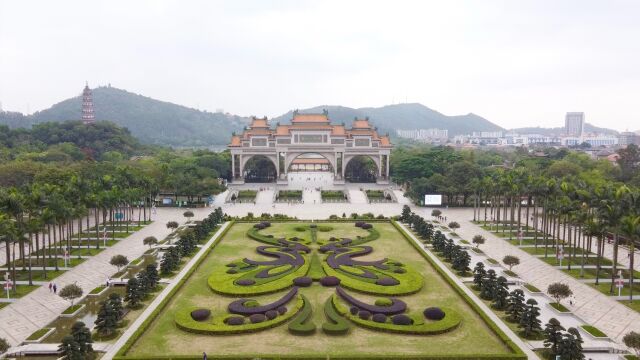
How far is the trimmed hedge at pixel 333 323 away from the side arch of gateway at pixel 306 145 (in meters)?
56.0

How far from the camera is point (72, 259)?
37094 mm

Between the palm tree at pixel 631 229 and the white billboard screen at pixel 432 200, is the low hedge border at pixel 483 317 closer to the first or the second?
the palm tree at pixel 631 229

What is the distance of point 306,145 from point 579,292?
57.0m

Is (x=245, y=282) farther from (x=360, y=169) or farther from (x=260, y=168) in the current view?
(x=360, y=169)

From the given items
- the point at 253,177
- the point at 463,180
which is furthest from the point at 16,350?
the point at 253,177

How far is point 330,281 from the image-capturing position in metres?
30.8

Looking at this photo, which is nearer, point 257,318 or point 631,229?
point 257,318

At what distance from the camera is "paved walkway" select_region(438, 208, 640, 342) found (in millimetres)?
25375

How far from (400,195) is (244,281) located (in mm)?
44383

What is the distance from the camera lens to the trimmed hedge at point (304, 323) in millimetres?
23594

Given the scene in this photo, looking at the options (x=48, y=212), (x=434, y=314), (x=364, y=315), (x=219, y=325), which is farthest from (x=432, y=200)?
(x=48, y=212)

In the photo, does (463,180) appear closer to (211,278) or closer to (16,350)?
(211,278)

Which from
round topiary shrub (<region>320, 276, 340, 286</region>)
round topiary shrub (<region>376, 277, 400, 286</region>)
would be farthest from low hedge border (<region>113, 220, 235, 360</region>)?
round topiary shrub (<region>376, 277, 400, 286</region>)

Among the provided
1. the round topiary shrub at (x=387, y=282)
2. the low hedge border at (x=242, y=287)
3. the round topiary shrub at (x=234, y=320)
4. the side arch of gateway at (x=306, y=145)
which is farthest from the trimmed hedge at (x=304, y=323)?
the side arch of gateway at (x=306, y=145)
